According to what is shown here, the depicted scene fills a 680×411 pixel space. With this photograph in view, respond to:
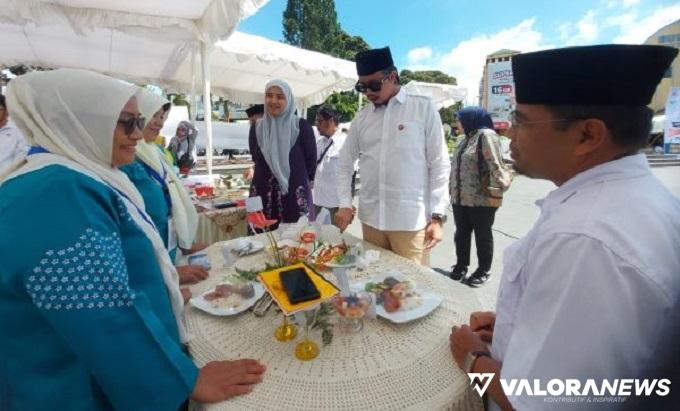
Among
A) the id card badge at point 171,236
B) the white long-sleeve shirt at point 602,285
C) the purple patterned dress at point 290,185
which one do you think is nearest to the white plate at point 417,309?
the white long-sleeve shirt at point 602,285

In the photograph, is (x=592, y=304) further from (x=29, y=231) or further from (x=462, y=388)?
(x=29, y=231)

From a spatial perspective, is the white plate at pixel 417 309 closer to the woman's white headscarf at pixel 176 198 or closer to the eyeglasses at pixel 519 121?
the eyeglasses at pixel 519 121

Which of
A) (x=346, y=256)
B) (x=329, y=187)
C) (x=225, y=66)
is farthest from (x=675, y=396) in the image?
(x=225, y=66)

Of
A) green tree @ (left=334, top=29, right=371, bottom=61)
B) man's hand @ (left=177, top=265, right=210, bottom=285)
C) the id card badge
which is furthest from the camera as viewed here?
green tree @ (left=334, top=29, right=371, bottom=61)

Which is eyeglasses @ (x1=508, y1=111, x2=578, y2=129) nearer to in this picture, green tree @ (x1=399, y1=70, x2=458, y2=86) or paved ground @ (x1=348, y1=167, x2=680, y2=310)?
paved ground @ (x1=348, y1=167, x2=680, y2=310)

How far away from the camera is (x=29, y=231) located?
842 mm

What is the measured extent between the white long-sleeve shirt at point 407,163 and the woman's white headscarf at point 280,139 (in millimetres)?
854

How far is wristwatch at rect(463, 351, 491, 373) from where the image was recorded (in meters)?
1.07

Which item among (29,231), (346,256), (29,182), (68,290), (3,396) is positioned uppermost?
(29,182)

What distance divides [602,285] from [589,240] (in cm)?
9

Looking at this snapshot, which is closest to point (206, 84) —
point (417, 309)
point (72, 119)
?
point (72, 119)

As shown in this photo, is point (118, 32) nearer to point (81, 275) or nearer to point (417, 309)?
point (81, 275)

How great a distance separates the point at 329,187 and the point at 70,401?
13.0 feet

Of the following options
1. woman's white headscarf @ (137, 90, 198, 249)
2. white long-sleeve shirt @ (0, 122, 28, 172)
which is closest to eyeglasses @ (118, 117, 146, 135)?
woman's white headscarf @ (137, 90, 198, 249)
